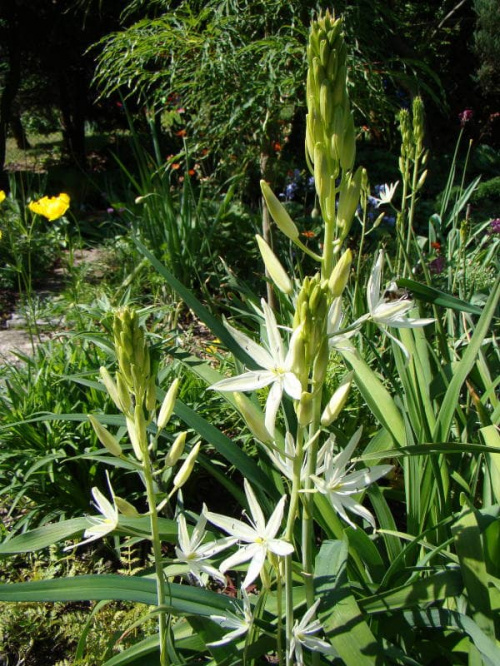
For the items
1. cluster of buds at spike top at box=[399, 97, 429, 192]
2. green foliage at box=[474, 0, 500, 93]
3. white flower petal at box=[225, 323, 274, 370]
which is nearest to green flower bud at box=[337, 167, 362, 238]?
white flower petal at box=[225, 323, 274, 370]

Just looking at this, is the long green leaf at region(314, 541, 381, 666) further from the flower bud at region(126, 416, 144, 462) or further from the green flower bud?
the green flower bud

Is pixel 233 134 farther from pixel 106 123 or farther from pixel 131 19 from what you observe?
pixel 106 123

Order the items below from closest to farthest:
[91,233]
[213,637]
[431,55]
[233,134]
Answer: [213,637]
[233,134]
[91,233]
[431,55]

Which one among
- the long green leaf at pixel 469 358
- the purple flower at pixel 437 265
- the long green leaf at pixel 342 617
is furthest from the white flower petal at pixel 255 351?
the purple flower at pixel 437 265

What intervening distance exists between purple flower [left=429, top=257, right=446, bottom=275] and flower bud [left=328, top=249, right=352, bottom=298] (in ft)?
8.81

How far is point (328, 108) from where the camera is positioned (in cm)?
104

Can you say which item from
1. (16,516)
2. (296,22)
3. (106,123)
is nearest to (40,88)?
(106,123)

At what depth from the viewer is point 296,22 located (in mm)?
3529

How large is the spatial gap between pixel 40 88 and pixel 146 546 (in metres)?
10.8

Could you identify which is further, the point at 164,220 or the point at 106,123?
the point at 106,123

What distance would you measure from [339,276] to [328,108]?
313 millimetres

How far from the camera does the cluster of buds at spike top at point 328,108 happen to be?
40.8 inches

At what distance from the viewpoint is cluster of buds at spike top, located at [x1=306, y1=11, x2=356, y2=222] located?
104 cm

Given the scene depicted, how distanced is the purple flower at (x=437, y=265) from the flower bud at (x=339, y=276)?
8.81ft
